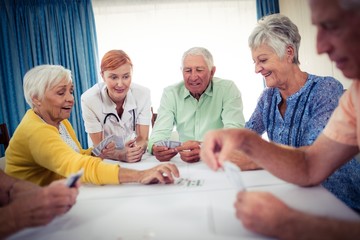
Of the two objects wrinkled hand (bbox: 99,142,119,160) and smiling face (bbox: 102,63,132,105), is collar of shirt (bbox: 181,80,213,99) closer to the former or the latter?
smiling face (bbox: 102,63,132,105)

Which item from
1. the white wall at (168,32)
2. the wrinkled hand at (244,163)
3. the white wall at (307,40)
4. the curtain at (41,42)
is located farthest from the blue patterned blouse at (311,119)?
the curtain at (41,42)

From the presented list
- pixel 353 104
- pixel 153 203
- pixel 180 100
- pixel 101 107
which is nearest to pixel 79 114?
pixel 101 107

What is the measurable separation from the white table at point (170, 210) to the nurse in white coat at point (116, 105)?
1.36 m

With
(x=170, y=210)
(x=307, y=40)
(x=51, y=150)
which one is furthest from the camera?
(x=307, y=40)

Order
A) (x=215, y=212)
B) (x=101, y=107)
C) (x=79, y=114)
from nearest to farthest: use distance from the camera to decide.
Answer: (x=215, y=212) < (x=101, y=107) < (x=79, y=114)

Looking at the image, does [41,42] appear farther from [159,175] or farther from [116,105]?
[159,175]

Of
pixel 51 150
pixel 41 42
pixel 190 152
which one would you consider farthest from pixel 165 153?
pixel 41 42

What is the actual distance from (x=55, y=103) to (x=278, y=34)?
1271 millimetres

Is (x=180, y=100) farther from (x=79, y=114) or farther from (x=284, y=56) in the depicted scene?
(x=79, y=114)

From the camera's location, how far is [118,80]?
2.78m

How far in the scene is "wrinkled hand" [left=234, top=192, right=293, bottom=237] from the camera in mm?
804

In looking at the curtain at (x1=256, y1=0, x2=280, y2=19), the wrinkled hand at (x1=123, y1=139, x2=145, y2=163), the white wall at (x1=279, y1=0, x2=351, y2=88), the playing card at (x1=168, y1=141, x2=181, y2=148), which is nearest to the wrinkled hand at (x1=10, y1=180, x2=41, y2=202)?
the wrinkled hand at (x1=123, y1=139, x2=145, y2=163)

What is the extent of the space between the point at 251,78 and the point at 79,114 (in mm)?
2506

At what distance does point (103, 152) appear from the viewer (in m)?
2.09
